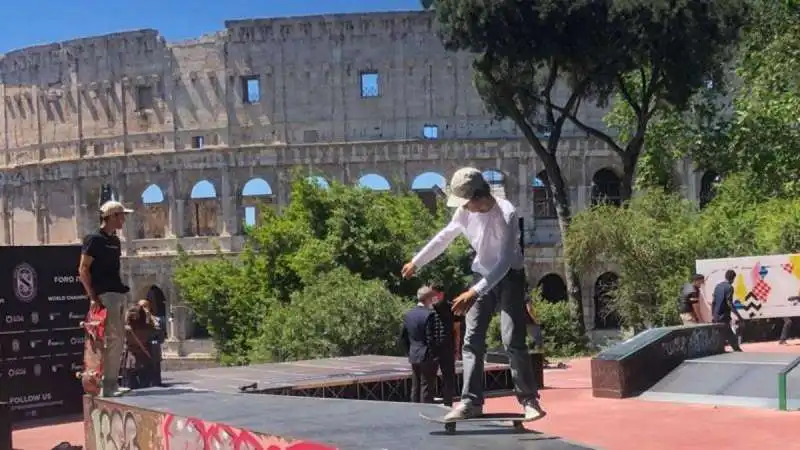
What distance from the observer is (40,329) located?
13.0 metres

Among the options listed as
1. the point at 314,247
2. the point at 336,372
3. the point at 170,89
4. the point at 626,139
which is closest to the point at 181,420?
the point at 336,372

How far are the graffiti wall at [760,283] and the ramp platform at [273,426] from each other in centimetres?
1487

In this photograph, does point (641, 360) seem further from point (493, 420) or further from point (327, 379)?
point (493, 420)

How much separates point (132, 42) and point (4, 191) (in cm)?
991

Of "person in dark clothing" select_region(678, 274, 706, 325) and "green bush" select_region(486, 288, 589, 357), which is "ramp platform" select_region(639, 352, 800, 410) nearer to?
"person in dark clothing" select_region(678, 274, 706, 325)

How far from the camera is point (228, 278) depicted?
2759 cm

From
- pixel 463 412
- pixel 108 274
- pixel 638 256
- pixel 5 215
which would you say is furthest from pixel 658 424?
pixel 5 215

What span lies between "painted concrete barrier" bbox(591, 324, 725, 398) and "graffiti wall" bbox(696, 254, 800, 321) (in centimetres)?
687

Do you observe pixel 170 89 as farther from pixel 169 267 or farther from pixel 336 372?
pixel 336 372

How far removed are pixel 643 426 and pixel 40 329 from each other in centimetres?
794

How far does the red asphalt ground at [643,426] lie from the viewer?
9.33m

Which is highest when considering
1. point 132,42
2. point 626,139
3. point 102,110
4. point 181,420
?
point 132,42

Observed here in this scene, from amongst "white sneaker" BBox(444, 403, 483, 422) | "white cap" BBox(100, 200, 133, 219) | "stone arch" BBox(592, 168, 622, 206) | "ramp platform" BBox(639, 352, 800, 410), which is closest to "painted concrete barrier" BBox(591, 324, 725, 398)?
"ramp platform" BBox(639, 352, 800, 410)

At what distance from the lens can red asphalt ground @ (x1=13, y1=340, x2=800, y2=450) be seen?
367 inches
